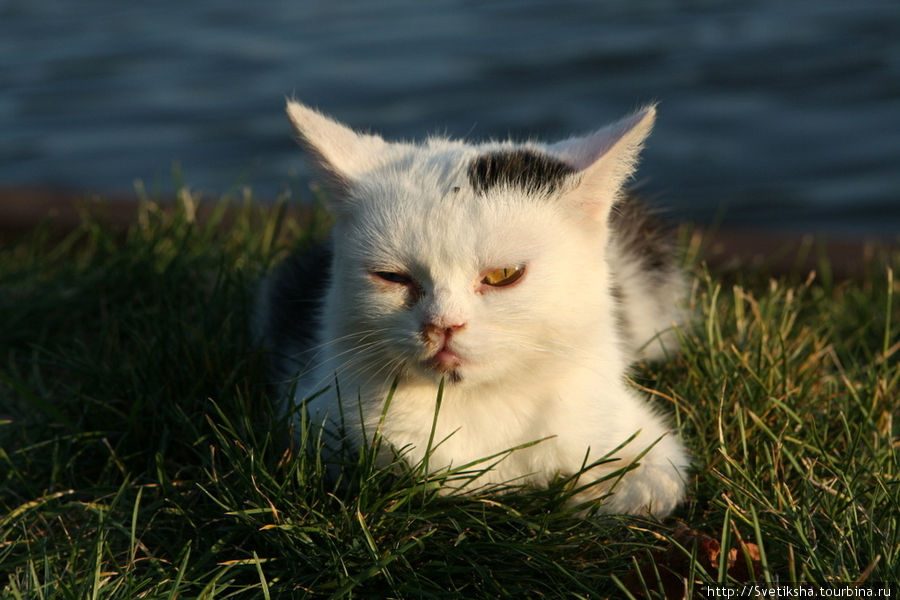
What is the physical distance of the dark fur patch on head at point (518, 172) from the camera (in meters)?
2.51

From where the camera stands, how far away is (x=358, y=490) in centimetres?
256

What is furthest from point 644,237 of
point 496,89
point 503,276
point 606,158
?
point 496,89

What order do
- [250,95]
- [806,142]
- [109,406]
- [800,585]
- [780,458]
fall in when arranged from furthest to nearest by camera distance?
[250,95], [806,142], [109,406], [780,458], [800,585]

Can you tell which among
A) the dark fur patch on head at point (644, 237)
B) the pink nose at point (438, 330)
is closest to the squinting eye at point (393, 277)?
the pink nose at point (438, 330)

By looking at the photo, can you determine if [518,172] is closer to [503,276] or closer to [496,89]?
[503,276]

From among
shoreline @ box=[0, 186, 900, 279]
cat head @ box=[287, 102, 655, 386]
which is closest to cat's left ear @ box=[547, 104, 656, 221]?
cat head @ box=[287, 102, 655, 386]

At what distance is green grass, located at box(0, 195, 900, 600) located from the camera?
2357mm

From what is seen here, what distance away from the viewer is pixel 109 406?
3047mm

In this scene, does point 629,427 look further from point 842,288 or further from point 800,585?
point 842,288

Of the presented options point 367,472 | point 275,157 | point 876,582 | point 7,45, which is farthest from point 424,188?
point 7,45

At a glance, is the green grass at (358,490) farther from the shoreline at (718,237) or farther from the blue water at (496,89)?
the blue water at (496,89)

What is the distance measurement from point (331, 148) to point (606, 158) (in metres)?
0.73

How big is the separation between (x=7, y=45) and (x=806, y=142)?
8562 mm

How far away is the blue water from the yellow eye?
16.4 ft
